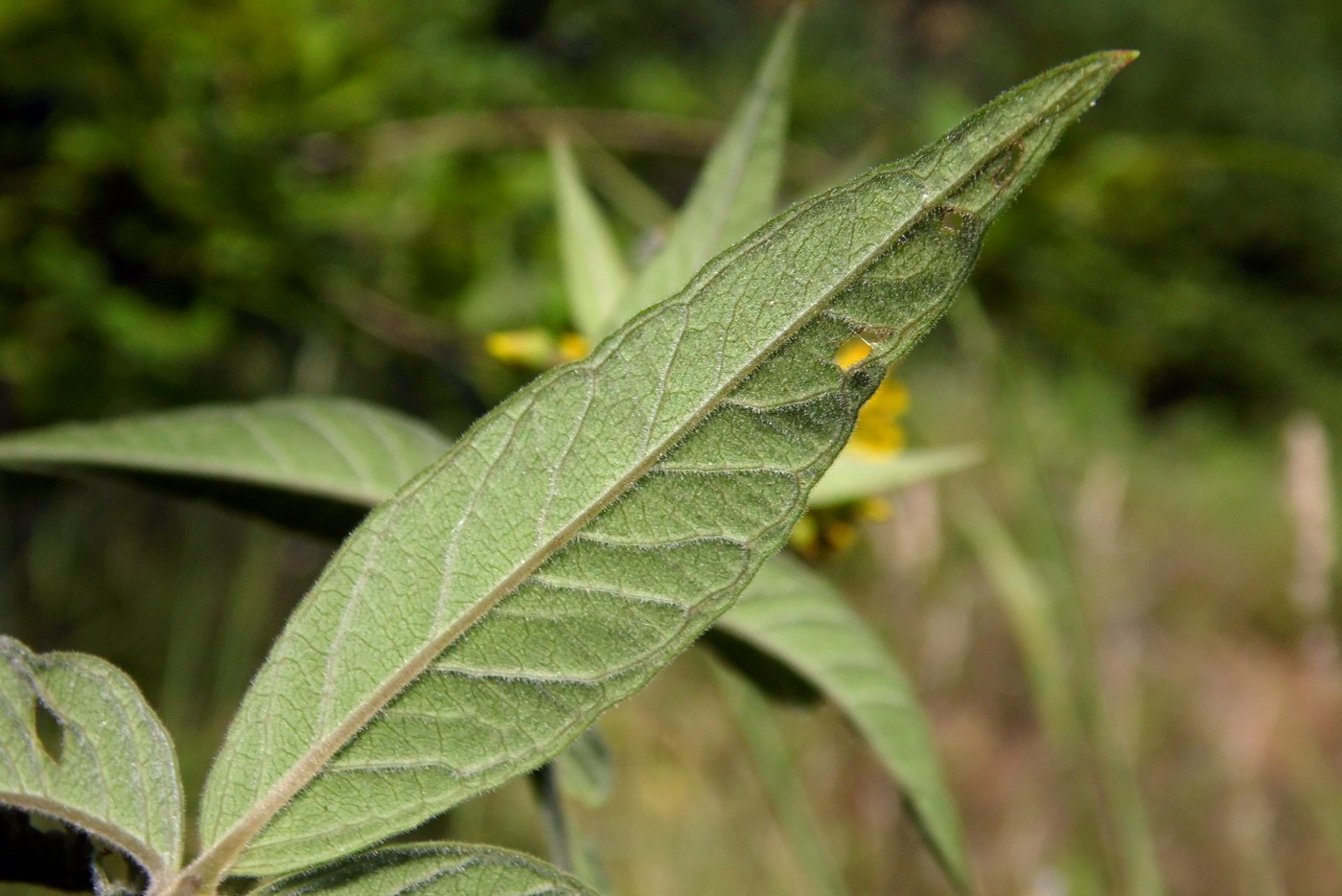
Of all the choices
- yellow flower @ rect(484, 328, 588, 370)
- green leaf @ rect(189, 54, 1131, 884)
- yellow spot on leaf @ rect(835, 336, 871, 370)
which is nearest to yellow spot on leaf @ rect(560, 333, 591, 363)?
yellow flower @ rect(484, 328, 588, 370)

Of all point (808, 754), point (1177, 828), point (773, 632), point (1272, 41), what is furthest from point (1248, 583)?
point (773, 632)

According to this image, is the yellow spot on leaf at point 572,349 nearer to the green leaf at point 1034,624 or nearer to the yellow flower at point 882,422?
the yellow flower at point 882,422

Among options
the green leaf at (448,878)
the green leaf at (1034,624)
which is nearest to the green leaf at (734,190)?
the green leaf at (448,878)

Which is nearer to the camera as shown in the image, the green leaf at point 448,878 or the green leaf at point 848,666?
the green leaf at point 448,878

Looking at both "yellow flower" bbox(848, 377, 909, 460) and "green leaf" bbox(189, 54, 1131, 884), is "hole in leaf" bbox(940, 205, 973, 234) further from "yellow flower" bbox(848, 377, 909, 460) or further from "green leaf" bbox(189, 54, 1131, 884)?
"yellow flower" bbox(848, 377, 909, 460)

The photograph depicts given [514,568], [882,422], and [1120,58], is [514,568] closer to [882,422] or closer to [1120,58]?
[1120,58]

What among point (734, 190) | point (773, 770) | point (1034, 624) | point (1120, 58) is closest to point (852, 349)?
point (734, 190)
